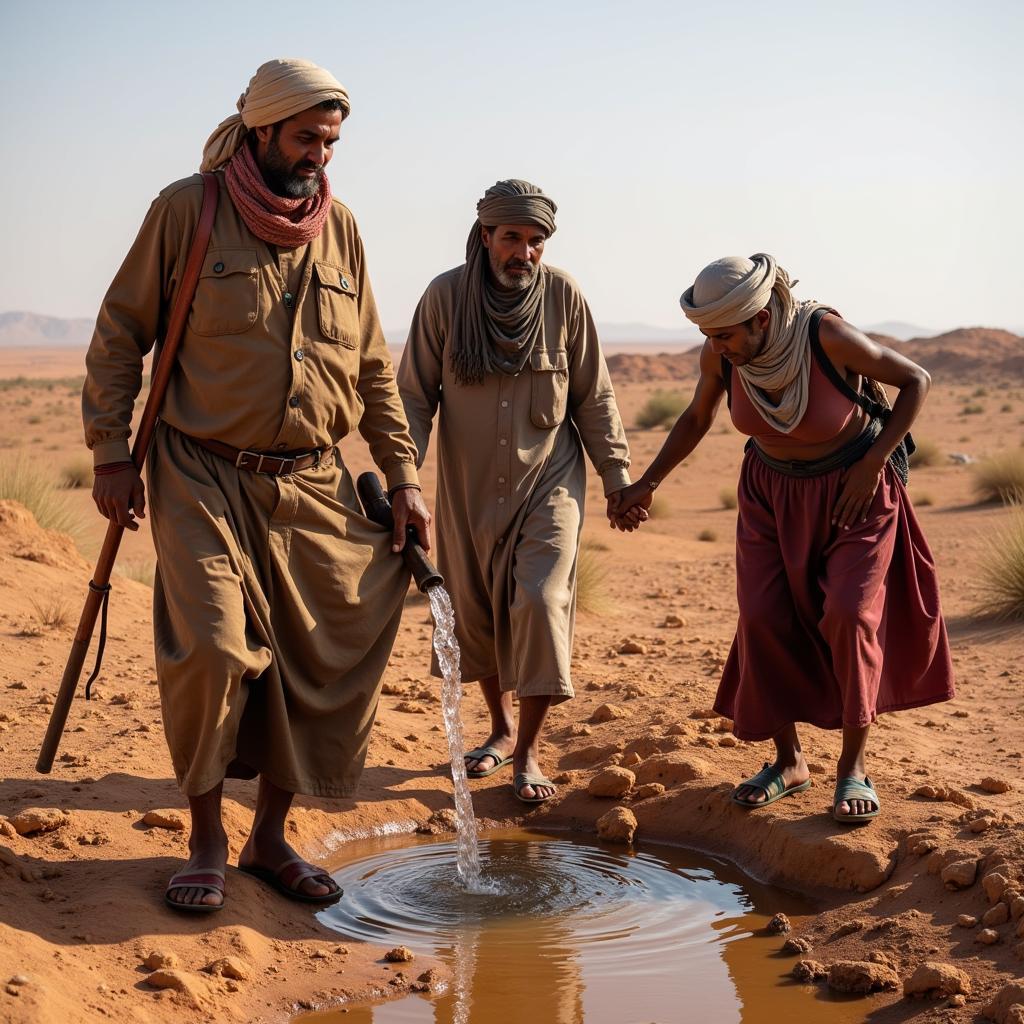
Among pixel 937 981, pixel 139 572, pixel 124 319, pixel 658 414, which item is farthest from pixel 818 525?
pixel 658 414

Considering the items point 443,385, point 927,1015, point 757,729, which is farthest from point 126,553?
point 927,1015

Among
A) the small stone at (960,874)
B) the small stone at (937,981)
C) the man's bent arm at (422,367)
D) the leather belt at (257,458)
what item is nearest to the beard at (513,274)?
the man's bent arm at (422,367)

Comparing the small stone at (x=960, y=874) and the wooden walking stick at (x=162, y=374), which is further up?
A: the wooden walking stick at (x=162, y=374)

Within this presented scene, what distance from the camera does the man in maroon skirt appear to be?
4.64 m

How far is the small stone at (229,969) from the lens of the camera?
3.85 metres

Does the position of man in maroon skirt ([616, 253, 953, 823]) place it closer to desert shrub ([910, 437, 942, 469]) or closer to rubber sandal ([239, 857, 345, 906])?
rubber sandal ([239, 857, 345, 906])

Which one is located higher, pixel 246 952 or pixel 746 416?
pixel 746 416

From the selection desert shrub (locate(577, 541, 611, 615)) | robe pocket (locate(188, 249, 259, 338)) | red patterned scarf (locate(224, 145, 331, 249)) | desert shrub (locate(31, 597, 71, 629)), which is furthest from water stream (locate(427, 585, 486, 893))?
desert shrub (locate(577, 541, 611, 615))

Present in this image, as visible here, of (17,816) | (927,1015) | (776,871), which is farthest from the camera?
(776,871)

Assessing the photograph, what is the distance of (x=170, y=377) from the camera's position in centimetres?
410

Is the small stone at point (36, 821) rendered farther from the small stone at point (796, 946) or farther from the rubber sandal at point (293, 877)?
the small stone at point (796, 946)

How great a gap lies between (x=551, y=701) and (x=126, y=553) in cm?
848

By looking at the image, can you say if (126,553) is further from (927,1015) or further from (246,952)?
(927,1015)

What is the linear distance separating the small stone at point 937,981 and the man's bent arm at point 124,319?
2.54 meters
